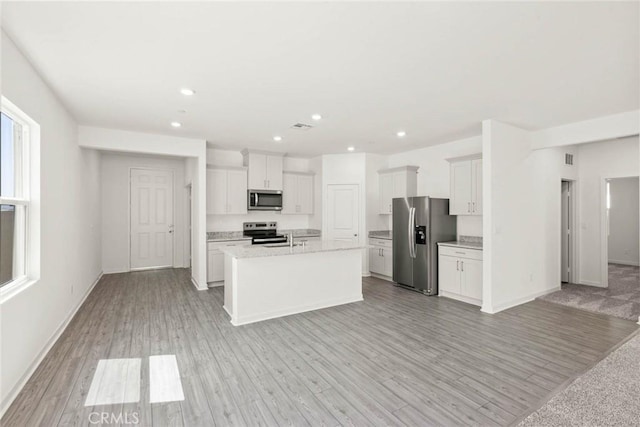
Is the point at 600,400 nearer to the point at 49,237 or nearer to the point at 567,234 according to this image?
the point at 567,234

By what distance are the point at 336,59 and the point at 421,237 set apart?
3.60 m

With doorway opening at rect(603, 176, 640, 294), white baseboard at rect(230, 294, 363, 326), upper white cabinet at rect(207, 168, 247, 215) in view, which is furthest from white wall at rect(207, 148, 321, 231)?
doorway opening at rect(603, 176, 640, 294)

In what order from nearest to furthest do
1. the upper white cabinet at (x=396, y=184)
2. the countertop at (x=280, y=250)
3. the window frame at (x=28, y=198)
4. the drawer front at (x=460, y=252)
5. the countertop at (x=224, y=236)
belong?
the window frame at (x=28, y=198)
the countertop at (x=280, y=250)
the drawer front at (x=460, y=252)
the countertop at (x=224, y=236)
the upper white cabinet at (x=396, y=184)

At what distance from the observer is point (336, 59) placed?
2590 millimetres

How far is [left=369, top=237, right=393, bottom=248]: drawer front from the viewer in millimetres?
6184

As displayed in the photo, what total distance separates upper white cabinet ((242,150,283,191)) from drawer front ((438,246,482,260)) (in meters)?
3.43

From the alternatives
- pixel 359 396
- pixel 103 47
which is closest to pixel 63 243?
pixel 103 47

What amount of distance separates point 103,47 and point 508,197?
5.00 metres

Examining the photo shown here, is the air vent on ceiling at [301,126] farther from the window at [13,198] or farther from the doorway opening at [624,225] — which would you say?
the doorway opening at [624,225]

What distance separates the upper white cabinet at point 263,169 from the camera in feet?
20.7

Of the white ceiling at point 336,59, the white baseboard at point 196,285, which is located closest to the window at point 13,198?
the white ceiling at point 336,59

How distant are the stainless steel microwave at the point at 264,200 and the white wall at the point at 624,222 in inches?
329

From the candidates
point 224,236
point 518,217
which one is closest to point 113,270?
point 224,236

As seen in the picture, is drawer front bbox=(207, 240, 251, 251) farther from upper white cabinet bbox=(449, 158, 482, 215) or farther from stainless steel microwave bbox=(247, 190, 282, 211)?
upper white cabinet bbox=(449, 158, 482, 215)
